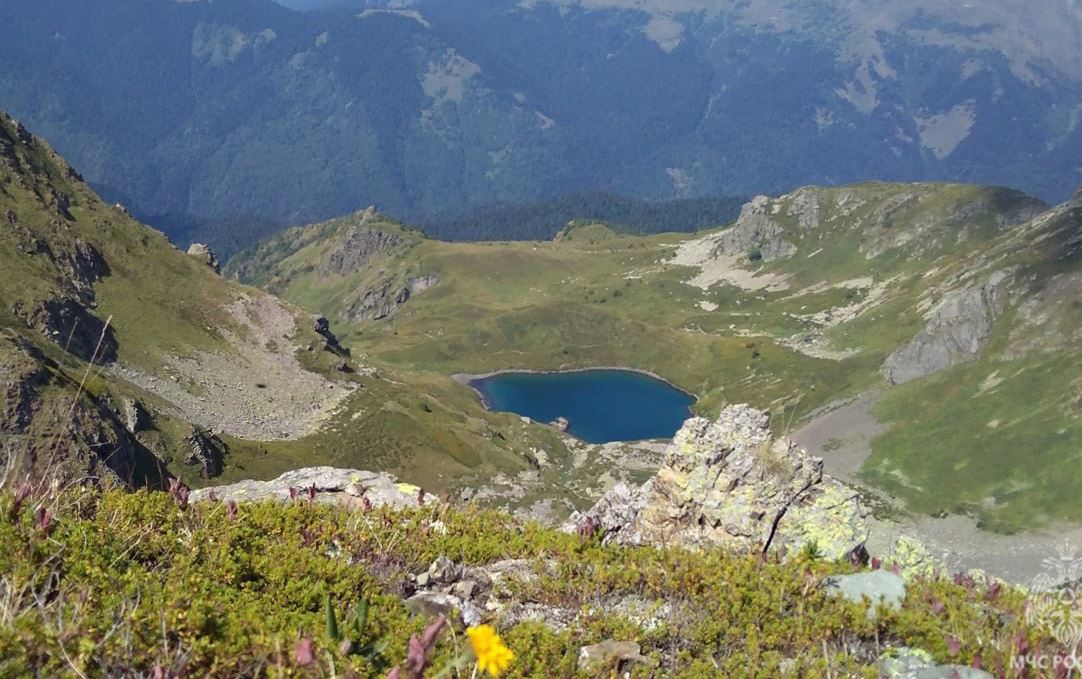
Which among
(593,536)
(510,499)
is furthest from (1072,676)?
(510,499)

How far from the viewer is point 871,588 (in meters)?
10.5

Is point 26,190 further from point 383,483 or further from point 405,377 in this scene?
point 383,483

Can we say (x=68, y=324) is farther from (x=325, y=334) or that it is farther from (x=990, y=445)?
(x=990, y=445)

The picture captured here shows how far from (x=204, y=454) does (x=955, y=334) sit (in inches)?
Answer: 5649

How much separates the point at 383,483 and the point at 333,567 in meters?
10.1

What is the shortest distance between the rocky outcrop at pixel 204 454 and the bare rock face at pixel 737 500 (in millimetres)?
62157

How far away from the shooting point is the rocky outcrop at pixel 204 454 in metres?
73.5

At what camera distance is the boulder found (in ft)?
33.2

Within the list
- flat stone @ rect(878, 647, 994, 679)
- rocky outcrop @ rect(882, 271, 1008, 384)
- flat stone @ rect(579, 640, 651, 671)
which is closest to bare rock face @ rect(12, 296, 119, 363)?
flat stone @ rect(579, 640, 651, 671)

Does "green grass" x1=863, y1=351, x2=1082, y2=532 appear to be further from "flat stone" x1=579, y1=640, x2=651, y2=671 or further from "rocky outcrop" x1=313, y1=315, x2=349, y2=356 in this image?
"flat stone" x1=579, y1=640, x2=651, y2=671

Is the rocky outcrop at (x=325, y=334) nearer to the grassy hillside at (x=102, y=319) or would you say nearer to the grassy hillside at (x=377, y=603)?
the grassy hillside at (x=102, y=319)

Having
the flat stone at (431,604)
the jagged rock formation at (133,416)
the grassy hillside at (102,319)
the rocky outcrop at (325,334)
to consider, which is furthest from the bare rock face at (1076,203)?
the flat stone at (431,604)

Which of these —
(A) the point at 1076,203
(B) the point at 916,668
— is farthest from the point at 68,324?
(A) the point at 1076,203

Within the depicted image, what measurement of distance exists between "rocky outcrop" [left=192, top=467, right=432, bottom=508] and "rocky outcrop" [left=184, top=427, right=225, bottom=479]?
55449 millimetres
